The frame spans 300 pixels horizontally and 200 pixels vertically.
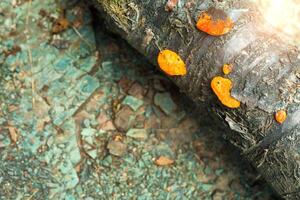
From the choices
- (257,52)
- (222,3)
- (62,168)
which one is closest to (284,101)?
(257,52)

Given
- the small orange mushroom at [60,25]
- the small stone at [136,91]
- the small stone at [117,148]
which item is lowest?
the small stone at [117,148]

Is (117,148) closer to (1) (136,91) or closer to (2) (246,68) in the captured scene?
(1) (136,91)

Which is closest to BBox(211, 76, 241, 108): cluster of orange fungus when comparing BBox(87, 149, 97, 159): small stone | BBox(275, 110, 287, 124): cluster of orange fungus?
BBox(275, 110, 287, 124): cluster of orange fungus

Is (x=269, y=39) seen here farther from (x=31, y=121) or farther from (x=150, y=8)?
(x=31, y=121)

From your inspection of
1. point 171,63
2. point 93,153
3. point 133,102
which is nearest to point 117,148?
point 93,153

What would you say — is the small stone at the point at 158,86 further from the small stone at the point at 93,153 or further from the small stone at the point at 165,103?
the small stone at the point at 93,153

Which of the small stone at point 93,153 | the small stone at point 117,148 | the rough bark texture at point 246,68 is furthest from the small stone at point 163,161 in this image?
the rough bark texture at point 246,68
